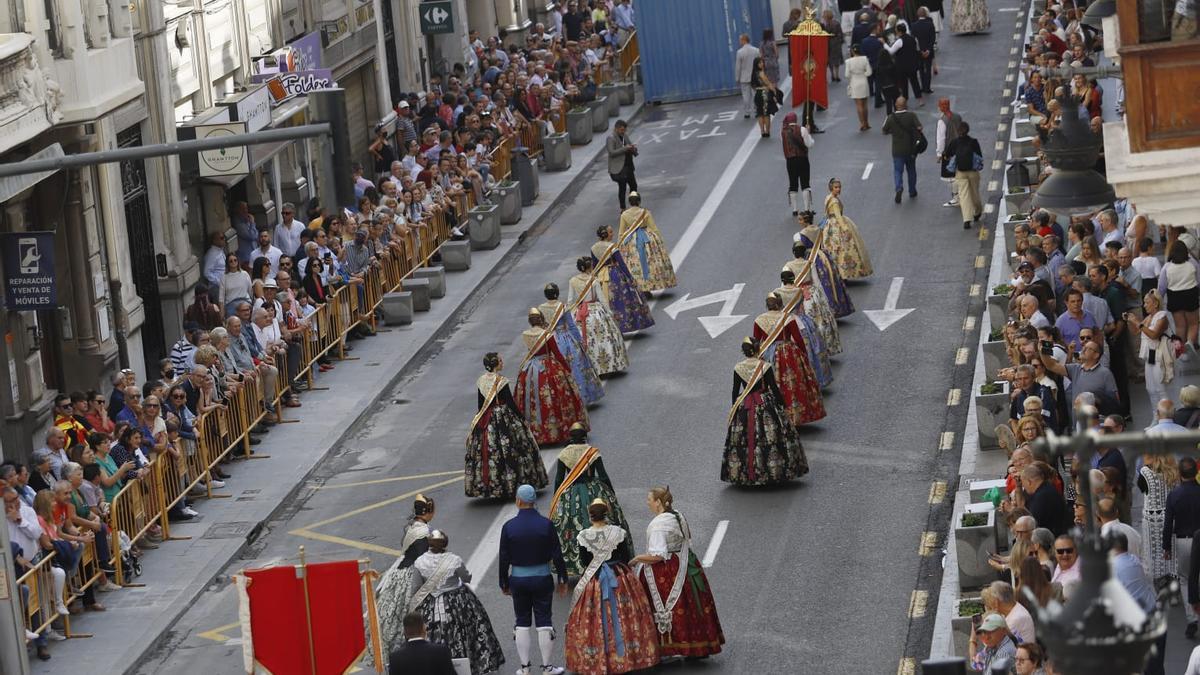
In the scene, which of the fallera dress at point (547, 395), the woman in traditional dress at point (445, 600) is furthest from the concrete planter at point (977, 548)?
the fallera dress at point (547, 395)

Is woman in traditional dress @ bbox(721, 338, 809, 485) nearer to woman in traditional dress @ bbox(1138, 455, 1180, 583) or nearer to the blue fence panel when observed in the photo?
woman in traditional dress @ bbox(1138, 455, 1180, 583)

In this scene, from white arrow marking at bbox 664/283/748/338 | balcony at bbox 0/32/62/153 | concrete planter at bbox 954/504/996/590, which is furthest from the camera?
white arrow marking at bbox 664/283/748/338

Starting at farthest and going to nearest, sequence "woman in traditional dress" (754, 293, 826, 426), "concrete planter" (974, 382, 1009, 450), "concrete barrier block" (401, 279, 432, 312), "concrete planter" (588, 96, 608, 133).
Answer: "concrete planter" (588, 96, 608, 133)
"concrete barrier block" (401, 279, 432, 312)
"woman in traditional dress" (754, 293, 826, 426)
"concrete planter" (974, 382, 1009, 450)

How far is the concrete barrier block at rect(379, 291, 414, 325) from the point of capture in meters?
30.4

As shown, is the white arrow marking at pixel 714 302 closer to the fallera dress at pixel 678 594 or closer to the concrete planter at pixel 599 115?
the fallera dress at pixel 678 594

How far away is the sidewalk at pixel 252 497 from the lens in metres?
19.5

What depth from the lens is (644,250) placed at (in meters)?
29.7

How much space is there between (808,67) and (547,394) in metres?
17.5

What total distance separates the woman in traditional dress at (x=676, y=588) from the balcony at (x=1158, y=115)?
4.60 m

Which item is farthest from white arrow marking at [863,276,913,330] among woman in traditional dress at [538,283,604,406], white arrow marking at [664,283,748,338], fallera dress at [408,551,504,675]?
fallera dress at [408,551,504,675]

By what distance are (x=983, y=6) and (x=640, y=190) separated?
576 inches

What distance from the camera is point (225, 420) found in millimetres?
24203

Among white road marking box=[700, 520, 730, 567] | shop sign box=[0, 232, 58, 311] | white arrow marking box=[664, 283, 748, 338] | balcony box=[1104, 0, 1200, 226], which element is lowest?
white road marking box=[700, 520, 730, 567]

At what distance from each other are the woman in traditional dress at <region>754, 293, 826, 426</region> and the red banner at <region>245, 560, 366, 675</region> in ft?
24.5
